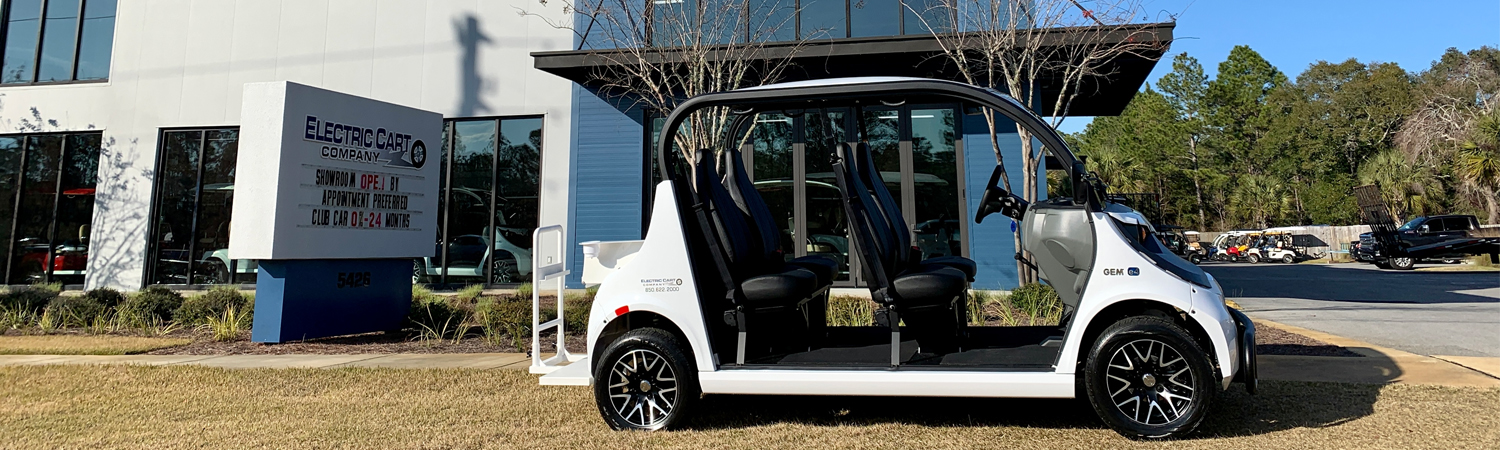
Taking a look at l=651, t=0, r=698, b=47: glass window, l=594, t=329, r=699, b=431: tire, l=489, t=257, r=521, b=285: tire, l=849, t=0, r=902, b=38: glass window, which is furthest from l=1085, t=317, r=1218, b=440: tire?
l=489, t=257, r=521, b=285: tire

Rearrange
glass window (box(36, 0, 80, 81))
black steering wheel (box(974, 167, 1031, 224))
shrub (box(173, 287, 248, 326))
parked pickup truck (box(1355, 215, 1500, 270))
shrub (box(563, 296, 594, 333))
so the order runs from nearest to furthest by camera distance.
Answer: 1. black steering wheel (box(974, 167, 1031, 224))
2. shrub (box(563, 296, 594, 333))
3. shrub (box(173, 287, 248, 326))
4. glass window (box(36, 0, 80, 81))
5. parked pickup truck (box(1355, 215, 1500, 270))

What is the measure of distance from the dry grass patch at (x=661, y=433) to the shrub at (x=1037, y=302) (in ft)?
9.84

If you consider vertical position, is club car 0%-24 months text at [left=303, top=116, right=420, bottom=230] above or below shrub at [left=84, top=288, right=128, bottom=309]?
above

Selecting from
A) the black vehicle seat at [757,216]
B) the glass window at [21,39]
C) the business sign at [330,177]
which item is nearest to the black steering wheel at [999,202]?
the black vehicle seat at [757,216]

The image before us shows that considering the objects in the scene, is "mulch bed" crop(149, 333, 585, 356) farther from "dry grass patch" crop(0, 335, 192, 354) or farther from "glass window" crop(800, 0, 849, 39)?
"glass window" crop(800, 0, 849, 39)

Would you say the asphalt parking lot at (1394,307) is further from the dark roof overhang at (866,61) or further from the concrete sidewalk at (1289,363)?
the dark roof overhang at (866,61)

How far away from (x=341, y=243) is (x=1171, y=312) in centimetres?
734

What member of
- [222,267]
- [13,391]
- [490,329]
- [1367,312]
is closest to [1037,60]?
[1367,312]

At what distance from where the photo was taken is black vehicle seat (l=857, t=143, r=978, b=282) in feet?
13.8

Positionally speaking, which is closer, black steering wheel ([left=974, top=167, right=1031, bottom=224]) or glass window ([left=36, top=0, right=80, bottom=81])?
black steering wheel ([left=974, top=167, right=1031, bottom=224])

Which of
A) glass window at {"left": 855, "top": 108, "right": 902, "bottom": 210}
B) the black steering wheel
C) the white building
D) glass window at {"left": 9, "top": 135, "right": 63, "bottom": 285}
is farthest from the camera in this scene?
glass window at {"left": 9, "top": 135, "right": 63, "bottom": 285}

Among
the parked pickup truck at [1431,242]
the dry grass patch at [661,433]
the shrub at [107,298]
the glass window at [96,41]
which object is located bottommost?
the dry grass patch at [661,433]

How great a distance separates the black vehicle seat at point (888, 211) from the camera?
420 cm

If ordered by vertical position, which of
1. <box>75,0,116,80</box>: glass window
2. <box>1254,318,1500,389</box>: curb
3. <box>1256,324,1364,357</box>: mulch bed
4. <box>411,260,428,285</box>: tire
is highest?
<box>75,0,116,80</box>: glass window
